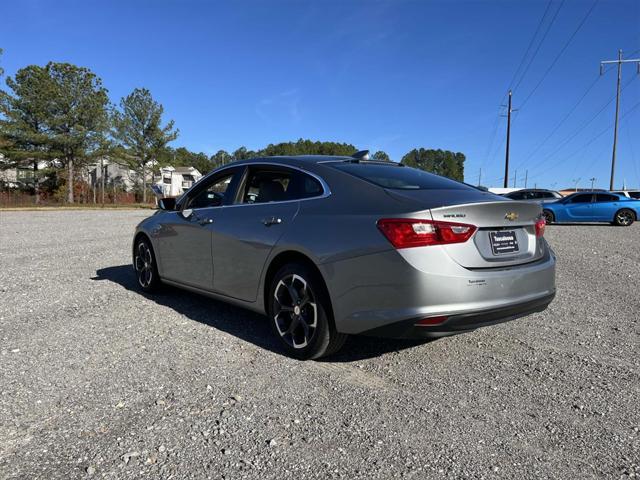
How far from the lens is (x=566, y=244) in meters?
12.0

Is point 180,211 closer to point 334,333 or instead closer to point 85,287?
point 85,287

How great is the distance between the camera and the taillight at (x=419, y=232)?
308 centimetres

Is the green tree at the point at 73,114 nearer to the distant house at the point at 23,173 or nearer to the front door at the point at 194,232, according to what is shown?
the distant house at the point at 23,173

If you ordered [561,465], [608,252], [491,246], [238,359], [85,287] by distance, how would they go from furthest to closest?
[608,252] < [85,287] < [238,359] < [491,246] < [561,465]

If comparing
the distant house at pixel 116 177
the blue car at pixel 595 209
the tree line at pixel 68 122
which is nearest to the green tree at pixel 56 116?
the tree line at pixel 68 122

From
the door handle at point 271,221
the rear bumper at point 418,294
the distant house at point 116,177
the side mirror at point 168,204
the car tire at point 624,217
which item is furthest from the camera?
the distant house at point 116,177

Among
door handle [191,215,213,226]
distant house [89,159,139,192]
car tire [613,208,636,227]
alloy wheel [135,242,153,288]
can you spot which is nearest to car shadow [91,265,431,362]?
alloy wheel [135,242,153,288]

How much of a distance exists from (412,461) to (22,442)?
2.00 metres

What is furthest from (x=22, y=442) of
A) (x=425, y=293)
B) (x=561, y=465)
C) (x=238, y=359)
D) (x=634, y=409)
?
(x=634, y=409)

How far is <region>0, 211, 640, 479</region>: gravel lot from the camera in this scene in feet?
7.79

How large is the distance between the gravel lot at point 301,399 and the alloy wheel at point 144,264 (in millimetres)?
689

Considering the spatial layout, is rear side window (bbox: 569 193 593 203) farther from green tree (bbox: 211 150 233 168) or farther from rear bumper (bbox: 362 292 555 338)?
green tree (bbox: 211 150 233 168)

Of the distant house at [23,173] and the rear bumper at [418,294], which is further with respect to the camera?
the distant house at [23,173]

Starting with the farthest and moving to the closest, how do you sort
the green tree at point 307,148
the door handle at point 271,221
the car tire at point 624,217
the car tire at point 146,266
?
the green tree at point 307,148 → the car tire at point 624,217 → the car tire at point 146,266 → the door handle at point 271,221
